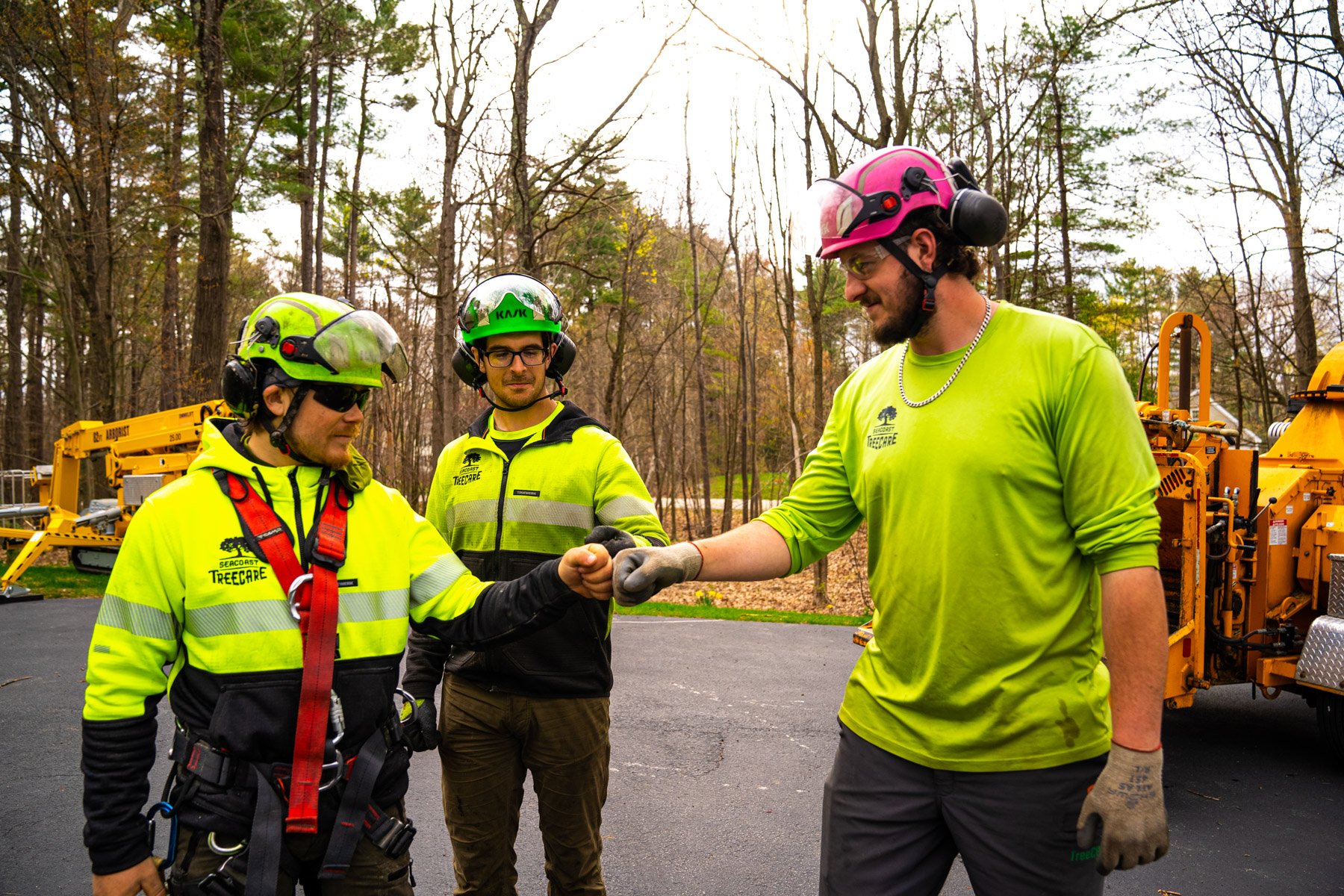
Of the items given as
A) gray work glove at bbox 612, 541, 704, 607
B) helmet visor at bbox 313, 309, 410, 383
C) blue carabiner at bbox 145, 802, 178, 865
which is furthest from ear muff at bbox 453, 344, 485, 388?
blue carabiner at bbox 145, 802, 178, 865

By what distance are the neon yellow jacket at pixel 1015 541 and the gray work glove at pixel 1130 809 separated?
13 cm

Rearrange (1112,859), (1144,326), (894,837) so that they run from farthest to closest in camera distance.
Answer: (1144,326), (894,837), (1112,859)

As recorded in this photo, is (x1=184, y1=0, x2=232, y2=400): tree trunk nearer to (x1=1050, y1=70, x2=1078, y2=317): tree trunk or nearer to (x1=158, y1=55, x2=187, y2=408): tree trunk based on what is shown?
(x1=158, y1=55, x2=187, y2=408): tree trunk

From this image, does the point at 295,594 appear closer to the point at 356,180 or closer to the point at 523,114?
the point at 523,114

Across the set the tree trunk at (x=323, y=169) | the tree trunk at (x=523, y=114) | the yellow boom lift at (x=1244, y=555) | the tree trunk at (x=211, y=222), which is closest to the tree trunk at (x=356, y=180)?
the tree trunk at (x=323, y=169)

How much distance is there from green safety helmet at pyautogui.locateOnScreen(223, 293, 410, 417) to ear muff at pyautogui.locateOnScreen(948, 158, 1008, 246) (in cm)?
162

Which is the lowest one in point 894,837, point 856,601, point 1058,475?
point 856,601

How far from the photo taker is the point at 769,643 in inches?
404

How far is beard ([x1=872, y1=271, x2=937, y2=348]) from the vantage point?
7.73 ft

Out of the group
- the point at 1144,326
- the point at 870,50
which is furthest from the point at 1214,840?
the point at 1144,326

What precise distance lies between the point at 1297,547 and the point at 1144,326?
23719mm

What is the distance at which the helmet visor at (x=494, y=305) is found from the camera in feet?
10.9

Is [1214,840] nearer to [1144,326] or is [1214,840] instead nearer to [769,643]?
[769,643]

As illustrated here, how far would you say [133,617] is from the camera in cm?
215
